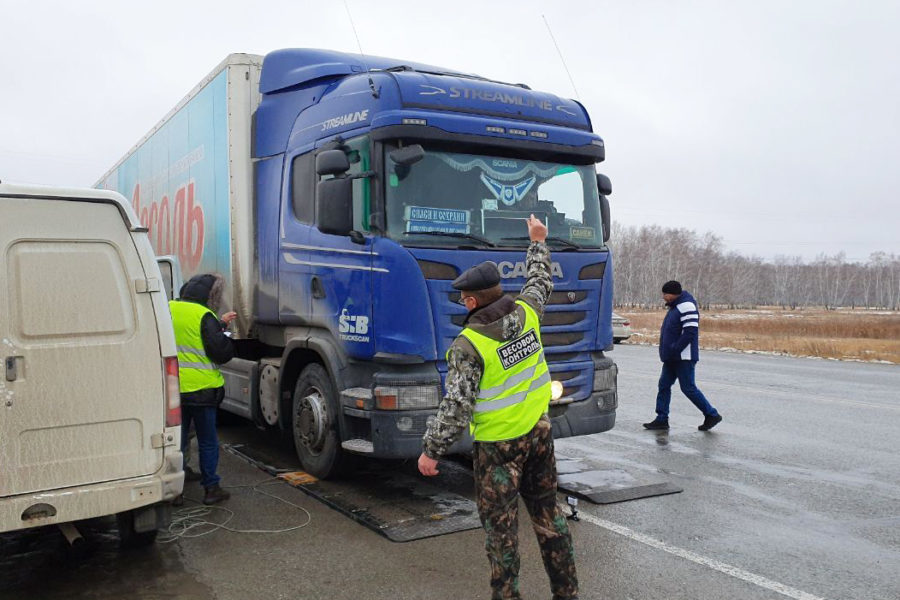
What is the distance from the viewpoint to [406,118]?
559 cm

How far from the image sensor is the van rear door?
12.5 ft

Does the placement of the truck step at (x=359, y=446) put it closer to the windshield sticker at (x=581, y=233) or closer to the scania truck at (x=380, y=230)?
the scania truck at (x=380, y=230)

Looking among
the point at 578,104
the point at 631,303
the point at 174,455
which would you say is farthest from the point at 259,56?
the point at 631,303

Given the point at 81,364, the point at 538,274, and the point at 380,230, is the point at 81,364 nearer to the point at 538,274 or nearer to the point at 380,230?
the point at 380,230

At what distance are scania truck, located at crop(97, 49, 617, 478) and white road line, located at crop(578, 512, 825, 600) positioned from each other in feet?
2.92

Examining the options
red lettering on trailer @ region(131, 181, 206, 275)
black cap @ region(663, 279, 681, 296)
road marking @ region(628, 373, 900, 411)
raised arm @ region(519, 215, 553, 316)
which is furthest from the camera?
road marking @ region(628, 373, 900, 411)

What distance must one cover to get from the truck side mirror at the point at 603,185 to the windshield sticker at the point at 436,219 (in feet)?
5.22

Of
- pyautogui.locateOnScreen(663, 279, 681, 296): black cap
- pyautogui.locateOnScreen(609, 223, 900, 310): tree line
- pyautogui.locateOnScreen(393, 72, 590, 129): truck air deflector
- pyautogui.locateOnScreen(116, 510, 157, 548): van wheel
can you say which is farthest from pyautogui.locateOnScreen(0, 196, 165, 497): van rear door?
pyautogui.locateOnScreen(609, 223, 900, 310): tree line

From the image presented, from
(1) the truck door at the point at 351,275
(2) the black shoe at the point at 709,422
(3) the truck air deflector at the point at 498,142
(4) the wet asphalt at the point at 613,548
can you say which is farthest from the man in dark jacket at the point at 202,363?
(2) the black shoe at the point at 709,422

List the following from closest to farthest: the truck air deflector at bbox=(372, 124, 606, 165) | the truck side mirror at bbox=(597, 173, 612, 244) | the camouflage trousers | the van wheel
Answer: the camouflage trousers → the van wheel → the truck air deflector at bbox=(372, 124, 606, 165) → the truck side mirror at bbox=(597, 173, 612, 244)

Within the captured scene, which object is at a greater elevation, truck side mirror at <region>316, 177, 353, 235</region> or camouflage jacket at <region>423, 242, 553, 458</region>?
truck side mirror at <region>316, 177, 353, 235</region>

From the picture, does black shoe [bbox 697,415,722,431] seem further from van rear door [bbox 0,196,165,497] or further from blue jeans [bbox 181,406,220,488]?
van rear door [bbox 0,196,165,497]

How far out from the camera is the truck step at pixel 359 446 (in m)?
5.55

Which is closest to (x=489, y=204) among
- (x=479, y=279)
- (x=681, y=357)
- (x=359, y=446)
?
(x=359, y=446)
